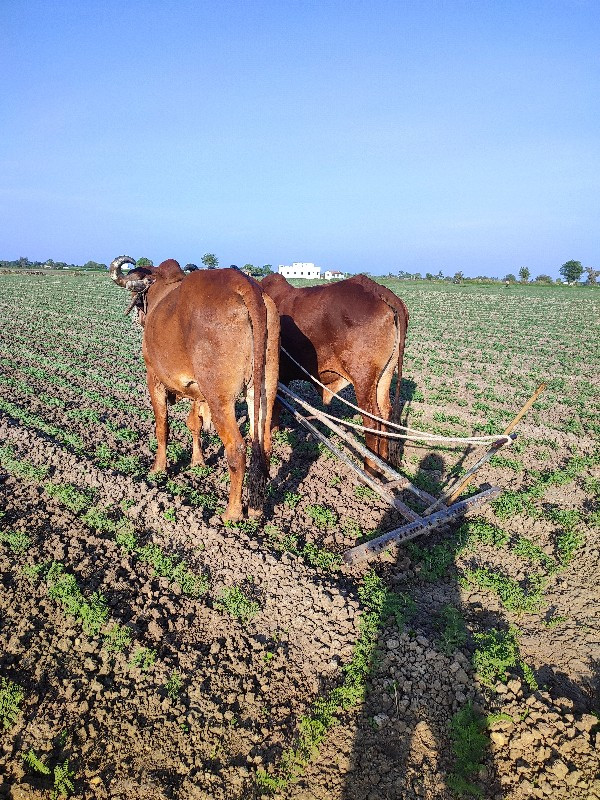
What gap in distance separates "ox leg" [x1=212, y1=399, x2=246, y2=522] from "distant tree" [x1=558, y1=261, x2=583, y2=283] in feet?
401

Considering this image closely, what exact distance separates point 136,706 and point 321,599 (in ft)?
5.45

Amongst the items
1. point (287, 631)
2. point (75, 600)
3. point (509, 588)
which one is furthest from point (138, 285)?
point (509, 588)

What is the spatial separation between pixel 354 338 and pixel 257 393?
206 centimetres

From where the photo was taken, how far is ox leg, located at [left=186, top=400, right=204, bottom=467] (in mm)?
6926

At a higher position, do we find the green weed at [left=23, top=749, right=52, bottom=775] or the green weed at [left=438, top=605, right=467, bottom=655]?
the green weed at [left=438, top=605, right=467, bottom=655]

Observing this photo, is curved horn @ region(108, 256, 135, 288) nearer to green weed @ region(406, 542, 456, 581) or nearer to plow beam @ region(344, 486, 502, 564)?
plow beam @ region(344, 486, 502, 564)

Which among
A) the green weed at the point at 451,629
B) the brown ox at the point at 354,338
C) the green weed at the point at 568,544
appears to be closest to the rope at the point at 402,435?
the brown ox at the point at 354,338

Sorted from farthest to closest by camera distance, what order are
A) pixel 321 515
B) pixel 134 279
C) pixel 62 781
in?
pixel 134 279
pixel 321 515
pixel 62 781

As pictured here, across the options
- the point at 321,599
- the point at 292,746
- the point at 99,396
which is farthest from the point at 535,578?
the point at 99,396

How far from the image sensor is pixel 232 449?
5438mm

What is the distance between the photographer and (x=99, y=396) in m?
10.2

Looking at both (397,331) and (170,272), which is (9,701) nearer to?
(170,272)

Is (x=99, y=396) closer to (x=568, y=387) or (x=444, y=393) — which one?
(x=444, y=393)

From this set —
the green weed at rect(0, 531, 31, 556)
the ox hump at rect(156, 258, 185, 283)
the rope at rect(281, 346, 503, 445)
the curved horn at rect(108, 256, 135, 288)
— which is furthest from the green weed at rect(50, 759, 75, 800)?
the curved horn at rect(108, 256, 135, 288)
